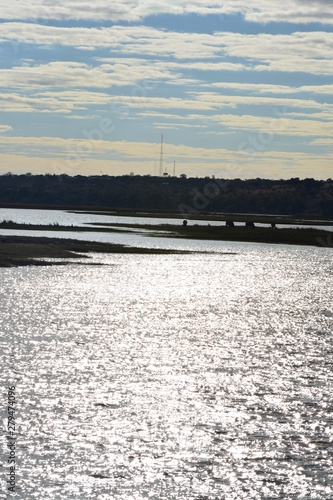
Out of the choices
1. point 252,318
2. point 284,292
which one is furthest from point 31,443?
point 284,292

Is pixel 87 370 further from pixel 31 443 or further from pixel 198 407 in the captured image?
pixel 31 443

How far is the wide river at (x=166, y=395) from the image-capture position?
21.9m

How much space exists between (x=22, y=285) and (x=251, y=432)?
41.8 m

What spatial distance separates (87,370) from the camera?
3431 cm

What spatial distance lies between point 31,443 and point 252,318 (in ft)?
97.8

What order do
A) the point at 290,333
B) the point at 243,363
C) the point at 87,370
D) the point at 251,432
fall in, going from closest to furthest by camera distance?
1. the point at 251,432
2. the point at 87,370
3. the point at 243,363
4. the point at 290,333

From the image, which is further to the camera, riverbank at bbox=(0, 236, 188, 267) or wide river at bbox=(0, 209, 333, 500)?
riverbank at bbox=(0, 236, 188, 267)

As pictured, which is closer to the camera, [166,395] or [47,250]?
[166,395]

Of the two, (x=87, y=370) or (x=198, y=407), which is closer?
(x=198, y=407)

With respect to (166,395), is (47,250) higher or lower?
lower

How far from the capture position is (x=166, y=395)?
30.3 m

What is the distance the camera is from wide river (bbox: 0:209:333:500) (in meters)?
21.9

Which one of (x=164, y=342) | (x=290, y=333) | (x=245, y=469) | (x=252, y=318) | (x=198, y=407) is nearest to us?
(x=245, y=469)

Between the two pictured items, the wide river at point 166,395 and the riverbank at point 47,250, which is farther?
the riverbank at point 47,250
